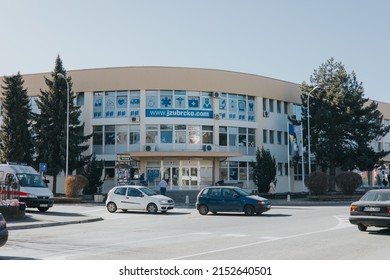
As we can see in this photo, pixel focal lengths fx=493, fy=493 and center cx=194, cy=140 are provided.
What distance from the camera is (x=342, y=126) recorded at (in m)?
48.4

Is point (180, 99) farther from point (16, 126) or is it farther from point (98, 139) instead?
point (16, 126)

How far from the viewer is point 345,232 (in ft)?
50.2

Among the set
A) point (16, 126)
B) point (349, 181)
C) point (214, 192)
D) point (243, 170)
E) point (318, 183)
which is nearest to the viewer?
point (214, 192)

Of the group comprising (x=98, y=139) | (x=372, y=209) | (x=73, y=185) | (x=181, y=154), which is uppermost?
(x=98, y=139)

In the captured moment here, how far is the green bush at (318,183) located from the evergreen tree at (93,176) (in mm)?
17811

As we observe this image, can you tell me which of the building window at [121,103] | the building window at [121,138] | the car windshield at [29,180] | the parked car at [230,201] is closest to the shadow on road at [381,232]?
the parked car at [230,201]

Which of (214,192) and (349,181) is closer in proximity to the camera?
(214,192)

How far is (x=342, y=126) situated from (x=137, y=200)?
28.7 metres

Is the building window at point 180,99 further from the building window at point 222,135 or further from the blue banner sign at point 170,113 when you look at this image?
the building window at point 222,135

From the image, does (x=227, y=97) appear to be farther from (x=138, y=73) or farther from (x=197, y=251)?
(x=197, y=251)

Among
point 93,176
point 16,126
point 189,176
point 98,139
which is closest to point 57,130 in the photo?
point 16,126

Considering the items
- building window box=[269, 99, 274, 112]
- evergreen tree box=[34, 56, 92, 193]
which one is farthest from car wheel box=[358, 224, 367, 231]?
building window box=[269, 99, 274, 112]

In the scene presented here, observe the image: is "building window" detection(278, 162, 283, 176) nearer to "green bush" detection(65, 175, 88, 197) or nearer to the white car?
"green bush" detection(65, 175, 88, 197)

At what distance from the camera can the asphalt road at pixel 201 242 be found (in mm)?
10672
